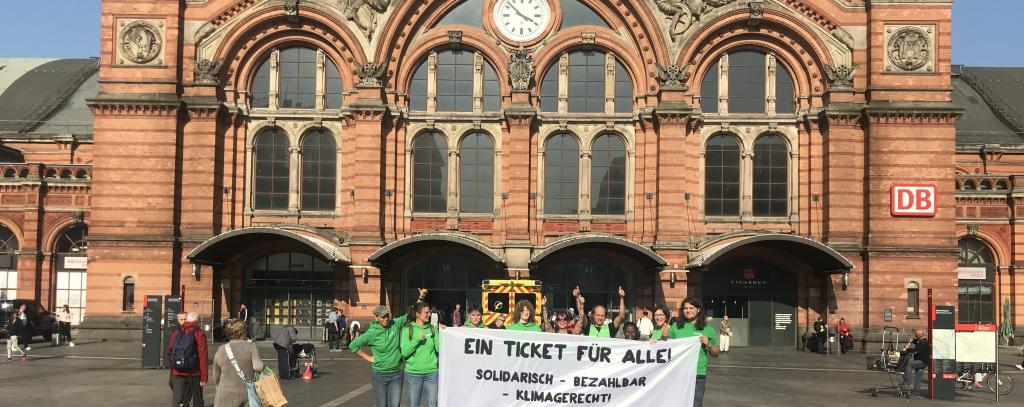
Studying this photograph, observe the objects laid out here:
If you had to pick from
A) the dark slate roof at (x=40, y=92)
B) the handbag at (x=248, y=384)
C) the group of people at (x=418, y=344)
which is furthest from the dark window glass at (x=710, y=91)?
the dark slate roof at (x=40, y=92)

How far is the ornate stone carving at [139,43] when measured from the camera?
4072 centimetres

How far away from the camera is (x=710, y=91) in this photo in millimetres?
41688

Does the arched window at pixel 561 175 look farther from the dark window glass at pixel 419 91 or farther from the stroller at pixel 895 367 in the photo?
the stroller at pixel 895 367

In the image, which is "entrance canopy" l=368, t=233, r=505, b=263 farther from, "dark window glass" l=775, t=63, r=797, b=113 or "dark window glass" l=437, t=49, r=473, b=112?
"dark window glass" l=775, t=63, r=797, b=113

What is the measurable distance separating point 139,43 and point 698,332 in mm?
31427

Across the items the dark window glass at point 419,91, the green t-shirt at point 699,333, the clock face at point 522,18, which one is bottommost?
the green t-shirt at point 699,333

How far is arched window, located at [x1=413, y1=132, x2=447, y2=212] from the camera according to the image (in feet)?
138

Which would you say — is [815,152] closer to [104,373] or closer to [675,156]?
[675,156]

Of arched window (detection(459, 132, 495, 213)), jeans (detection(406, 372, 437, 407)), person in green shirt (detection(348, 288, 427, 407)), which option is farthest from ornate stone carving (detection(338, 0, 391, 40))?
jeans (detection(406, 372, 437, 407))

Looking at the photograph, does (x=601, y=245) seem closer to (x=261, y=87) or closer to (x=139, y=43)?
(x=261, y=87)

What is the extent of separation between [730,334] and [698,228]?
4.30 meters

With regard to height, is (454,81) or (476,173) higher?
(454,81)

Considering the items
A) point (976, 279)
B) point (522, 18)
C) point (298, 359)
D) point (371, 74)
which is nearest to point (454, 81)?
point (371, 74)

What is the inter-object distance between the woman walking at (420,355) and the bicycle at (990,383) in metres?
16.2
